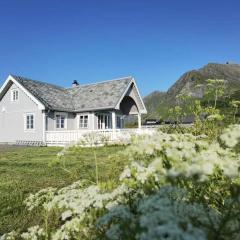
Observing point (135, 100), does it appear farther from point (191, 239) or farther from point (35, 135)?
point (191, 239)

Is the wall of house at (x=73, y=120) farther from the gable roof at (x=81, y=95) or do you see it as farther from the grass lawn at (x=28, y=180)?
the grass lawn at (x=28, y=180)

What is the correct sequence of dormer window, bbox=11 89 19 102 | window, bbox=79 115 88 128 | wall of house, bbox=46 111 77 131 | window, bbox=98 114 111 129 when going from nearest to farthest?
1. wall of house, bbox=46 111 77 131
2. window, bbox=79 115 88 128
3. dormer window, bbox=11 89 19 102
4. window, bbox=98 114 111 129


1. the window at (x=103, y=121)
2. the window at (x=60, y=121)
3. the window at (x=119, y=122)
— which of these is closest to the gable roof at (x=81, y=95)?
the window at (x=60, y=121)

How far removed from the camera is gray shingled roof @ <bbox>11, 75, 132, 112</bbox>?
28.1 meters

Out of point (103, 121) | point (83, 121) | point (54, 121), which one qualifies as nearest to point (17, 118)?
point (54, 121)

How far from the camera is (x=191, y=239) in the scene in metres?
1.55

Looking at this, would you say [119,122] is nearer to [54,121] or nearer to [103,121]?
[103,121]

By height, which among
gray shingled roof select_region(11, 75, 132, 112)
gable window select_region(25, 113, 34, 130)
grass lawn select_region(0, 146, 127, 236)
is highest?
gray shingled roof select_region(11, 75, 132, 112)

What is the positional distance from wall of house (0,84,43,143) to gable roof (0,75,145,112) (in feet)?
3.40

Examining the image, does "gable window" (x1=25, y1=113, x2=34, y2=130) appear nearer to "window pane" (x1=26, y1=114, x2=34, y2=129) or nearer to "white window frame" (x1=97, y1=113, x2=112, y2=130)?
"window pane" (x1=26, y1=114, x2=34, y2=129)

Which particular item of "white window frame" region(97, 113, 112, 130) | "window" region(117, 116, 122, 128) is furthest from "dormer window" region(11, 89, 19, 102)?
"window" region(117, 116, 122, 128)

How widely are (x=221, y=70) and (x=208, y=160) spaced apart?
160m

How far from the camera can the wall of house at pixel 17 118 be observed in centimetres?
2820

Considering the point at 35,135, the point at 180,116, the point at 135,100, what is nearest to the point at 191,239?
the point at 180,116
